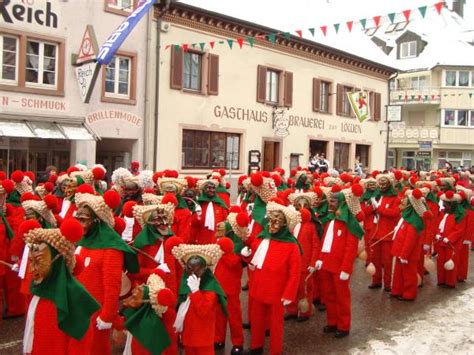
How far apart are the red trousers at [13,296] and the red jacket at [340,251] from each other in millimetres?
3868

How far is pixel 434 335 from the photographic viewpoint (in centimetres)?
634

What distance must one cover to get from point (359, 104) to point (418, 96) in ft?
64.3

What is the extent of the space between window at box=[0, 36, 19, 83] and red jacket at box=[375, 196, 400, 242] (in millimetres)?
10943

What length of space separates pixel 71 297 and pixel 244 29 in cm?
1831

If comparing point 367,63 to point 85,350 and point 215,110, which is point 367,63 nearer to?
point 215,110

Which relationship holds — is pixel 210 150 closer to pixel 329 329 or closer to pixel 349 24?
pixel 349 24

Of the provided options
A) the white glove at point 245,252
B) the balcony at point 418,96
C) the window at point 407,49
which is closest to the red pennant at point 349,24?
the white glove at point 245,252

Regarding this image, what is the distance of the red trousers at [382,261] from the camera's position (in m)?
8.45

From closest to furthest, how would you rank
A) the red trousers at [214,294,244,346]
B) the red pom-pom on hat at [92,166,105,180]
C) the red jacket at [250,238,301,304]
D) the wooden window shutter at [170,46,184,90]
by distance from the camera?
the red jacket at [250,238,301,304] < the red trousers at [214,294,244,346] < the red pom-pom on hat at [92,166,105,180] < the wooden window shutter at [170,46,184,90]

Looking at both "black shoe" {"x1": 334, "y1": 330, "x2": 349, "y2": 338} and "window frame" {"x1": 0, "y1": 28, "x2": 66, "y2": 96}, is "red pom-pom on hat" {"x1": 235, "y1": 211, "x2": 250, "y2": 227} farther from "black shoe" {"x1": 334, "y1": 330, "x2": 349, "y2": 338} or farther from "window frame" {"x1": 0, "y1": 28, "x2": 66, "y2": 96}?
"window frame" {"x1": 0, "y1": 28, "x2": 66, "y2": 96}

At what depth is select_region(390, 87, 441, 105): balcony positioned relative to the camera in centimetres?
4047

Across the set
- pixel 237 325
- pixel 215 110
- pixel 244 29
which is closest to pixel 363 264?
pixel 237 325

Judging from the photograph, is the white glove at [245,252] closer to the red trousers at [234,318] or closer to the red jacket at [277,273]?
the red jacket at [277,273]

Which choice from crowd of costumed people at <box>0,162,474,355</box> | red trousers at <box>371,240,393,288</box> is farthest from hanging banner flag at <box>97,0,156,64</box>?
red trousers at <box>371,240,393,288</box>
